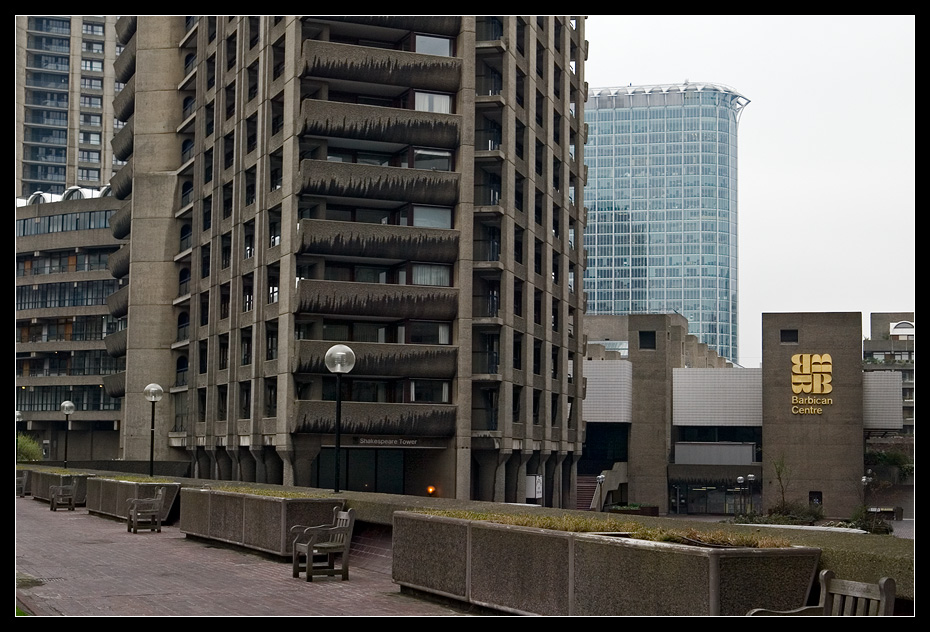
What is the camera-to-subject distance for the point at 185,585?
16.6 m

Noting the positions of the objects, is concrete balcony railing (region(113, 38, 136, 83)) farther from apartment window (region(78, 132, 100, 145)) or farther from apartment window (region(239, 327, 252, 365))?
apartment window (region(78, 132, 100, 145))

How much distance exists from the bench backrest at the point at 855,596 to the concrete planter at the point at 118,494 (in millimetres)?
20872

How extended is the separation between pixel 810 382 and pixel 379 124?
4373cm

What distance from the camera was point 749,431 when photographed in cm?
10006

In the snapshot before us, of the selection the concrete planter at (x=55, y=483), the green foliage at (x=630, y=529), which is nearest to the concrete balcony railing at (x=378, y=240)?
the concrete planter at (x=55, y=483)

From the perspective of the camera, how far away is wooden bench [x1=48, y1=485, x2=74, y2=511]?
37.0 metres

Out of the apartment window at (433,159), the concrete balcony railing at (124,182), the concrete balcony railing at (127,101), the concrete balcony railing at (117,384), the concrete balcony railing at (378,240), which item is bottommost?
the concrete balcony railing at (117,384)

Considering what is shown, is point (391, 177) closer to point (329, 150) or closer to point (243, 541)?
point (329, 150)

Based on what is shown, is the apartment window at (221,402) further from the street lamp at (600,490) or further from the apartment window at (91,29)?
the apartment window at (91,29)

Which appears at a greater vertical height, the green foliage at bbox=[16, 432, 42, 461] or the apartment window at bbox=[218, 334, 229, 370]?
the apartment window at bbox=[218, 334, 229, 370]

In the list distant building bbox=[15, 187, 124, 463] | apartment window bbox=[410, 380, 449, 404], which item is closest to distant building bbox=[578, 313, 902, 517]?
apartment window bbox=[410, 380, 449, 404]

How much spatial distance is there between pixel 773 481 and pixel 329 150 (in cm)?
4522

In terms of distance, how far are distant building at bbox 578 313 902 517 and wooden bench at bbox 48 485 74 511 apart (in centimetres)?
5288

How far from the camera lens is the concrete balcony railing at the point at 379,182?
61.4 metres
